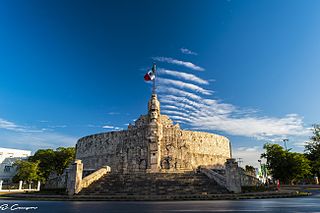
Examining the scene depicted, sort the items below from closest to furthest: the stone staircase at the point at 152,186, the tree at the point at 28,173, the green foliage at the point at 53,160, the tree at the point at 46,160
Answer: the stone staircase at the point at 152,186 < the tree at the point at 28,173 < the tree at the point at 46,160 < the green foliage at the point at 53,160

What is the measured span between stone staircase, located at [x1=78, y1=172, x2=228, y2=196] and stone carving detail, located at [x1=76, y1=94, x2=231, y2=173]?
1050 centimetres

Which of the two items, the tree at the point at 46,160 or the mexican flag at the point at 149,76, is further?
the tree at the point at 46,160

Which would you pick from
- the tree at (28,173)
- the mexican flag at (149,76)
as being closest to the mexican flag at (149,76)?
the mexican flag at (149,76)

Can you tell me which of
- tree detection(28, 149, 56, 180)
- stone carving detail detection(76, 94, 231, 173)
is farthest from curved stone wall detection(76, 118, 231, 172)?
tree detection(28, 149, 56, 180)

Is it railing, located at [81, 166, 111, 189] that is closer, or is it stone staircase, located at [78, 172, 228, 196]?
stone staircase, located at [78, 172, 228, 196]

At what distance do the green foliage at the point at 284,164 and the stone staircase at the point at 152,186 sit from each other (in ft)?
57.5

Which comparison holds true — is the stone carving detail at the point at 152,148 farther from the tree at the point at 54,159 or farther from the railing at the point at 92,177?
the tree at the point at 54,159

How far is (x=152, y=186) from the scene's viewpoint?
19297 mm

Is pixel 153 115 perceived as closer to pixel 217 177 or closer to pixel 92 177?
pixel 92 177

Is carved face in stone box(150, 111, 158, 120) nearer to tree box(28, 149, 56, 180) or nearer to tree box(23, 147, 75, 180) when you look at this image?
tree box(23, 147, 75, 180)

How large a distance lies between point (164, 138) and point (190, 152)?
5.81m

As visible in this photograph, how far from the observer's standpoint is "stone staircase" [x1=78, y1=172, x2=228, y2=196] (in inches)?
709

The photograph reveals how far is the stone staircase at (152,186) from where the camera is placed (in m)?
18.0

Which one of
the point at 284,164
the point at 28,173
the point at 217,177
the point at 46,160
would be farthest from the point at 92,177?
the point at 46,160
